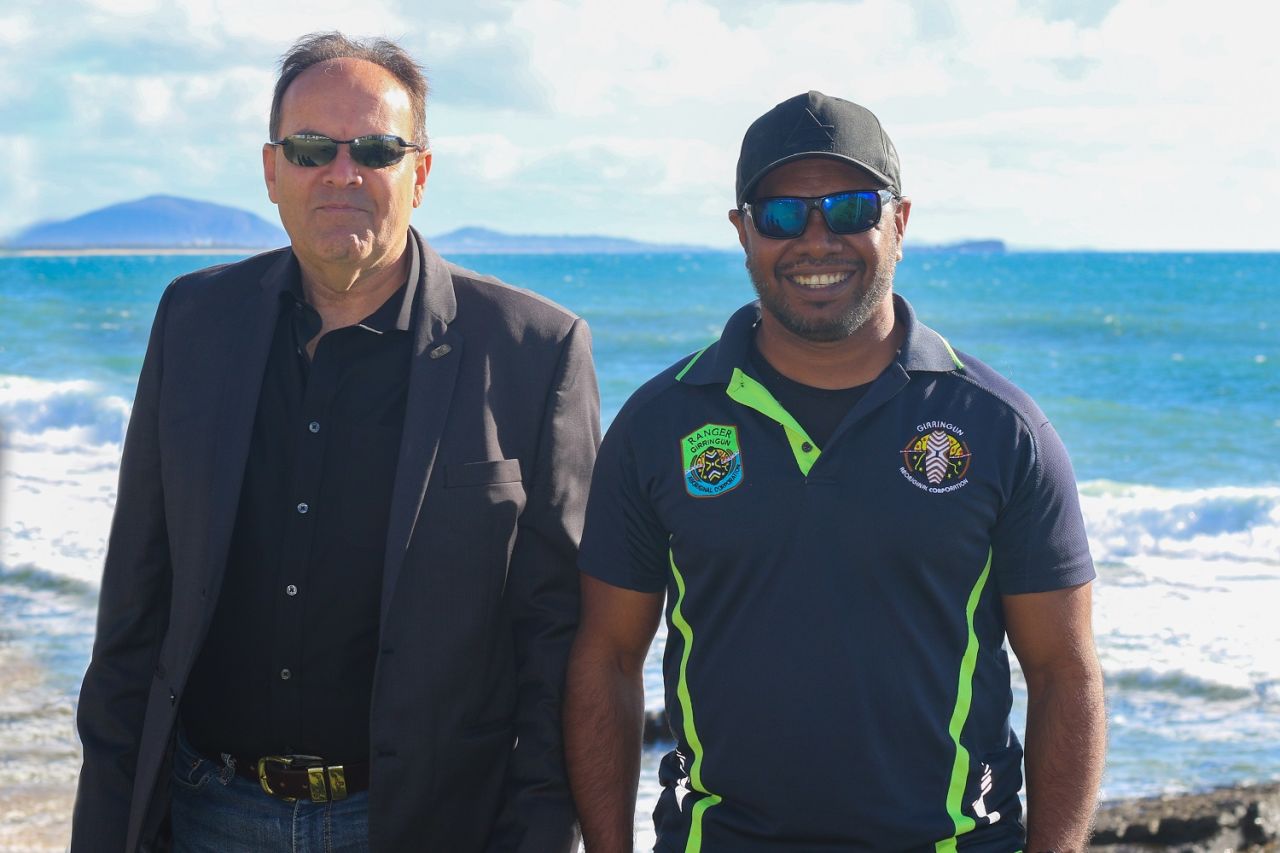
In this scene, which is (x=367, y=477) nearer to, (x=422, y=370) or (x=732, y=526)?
(x=422, y=370)

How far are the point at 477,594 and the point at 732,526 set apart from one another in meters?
0.61

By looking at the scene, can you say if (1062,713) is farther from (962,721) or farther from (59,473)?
(59,473)

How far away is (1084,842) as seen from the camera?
2742 mm

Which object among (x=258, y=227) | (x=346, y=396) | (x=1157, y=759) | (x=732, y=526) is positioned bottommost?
(x=1157, y=759)

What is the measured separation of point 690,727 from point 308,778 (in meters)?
0.86

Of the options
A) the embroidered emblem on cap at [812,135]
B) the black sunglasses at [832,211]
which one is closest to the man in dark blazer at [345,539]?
the black sunglasses at [832,211]

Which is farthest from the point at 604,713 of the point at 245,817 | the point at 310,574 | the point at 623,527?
the point at 245,817

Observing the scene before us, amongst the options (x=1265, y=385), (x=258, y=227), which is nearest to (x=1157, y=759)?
(x=1265, y=385)

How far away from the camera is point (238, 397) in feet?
9.75

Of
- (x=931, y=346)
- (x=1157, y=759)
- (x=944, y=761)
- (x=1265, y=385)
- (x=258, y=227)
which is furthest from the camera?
(x=258, y=227)

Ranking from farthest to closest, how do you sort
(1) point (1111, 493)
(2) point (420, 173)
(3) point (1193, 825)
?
(1) point (1111, 493) < (3) point (1193, 825) < (2) point (420, 173)

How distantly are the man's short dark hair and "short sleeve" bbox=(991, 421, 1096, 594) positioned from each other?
1591 millimetres

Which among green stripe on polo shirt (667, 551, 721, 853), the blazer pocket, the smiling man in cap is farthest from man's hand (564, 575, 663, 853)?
the blazer pocket

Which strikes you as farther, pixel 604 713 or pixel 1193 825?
pixel 1193 825
